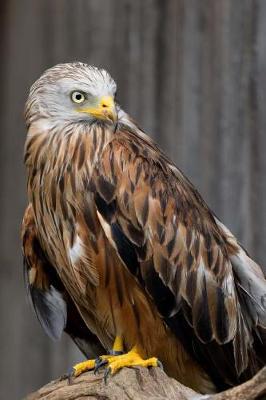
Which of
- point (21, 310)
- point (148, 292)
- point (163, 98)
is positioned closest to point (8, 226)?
point (21, 310)

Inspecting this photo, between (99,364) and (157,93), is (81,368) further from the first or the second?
(157,93)

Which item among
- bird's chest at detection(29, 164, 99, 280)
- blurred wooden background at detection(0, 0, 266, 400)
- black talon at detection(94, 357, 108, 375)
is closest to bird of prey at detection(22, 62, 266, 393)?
bird's chest at detection(29, 164, 99, 280)

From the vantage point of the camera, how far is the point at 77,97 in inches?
219

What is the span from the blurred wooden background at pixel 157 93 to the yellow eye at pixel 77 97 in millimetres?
1475

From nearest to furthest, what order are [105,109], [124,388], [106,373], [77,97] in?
[124,388] → [106,373] → [105,109] → [77,97]

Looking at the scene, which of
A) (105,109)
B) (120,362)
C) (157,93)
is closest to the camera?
(120,362)

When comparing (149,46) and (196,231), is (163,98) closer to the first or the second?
(149,46)

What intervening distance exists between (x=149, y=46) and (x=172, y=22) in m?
0.22

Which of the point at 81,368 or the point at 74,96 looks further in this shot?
the point at 74,96

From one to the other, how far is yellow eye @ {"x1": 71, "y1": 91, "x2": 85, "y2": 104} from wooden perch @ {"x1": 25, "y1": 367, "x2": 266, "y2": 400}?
3.75 ft

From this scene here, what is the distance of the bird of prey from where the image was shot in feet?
18.0

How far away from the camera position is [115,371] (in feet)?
17.0

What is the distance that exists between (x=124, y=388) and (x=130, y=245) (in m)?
0.71

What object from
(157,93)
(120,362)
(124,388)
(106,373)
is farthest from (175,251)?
(157,93)
